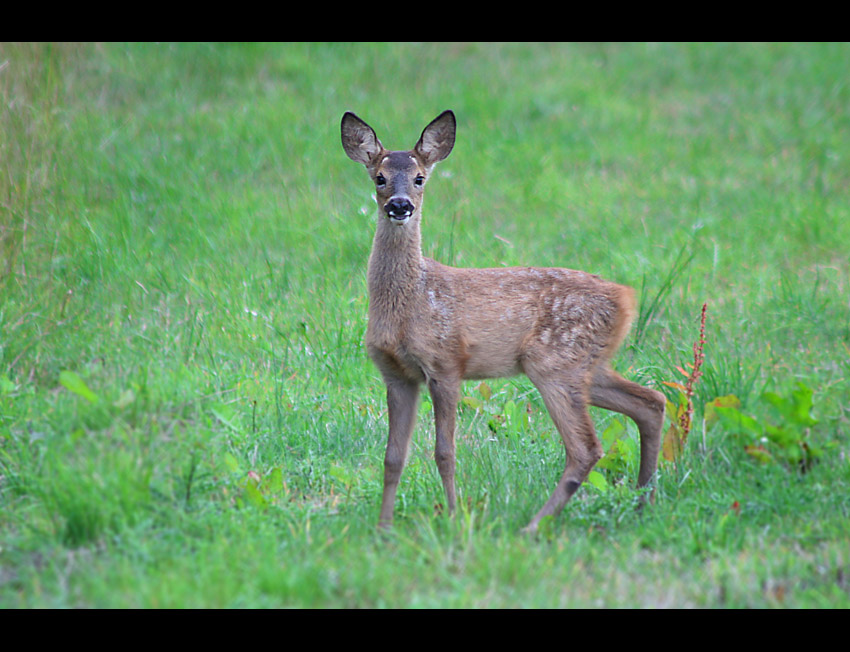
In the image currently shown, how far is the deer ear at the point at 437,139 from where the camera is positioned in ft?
17.1

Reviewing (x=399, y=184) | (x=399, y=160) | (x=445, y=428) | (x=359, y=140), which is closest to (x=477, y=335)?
(x=445, y=428)

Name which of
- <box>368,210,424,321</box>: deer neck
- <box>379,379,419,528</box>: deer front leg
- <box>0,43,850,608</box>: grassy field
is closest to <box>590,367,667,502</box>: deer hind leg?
<box>0,43,850,608</box>: grassy field

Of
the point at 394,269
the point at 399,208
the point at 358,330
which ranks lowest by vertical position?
the point at 358,330

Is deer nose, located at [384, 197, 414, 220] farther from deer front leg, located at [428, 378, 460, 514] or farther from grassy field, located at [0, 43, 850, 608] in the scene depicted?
grassy field, located at [0, 43, 850, 608]

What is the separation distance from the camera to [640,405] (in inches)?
200

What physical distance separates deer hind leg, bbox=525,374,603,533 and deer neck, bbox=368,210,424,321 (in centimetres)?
82

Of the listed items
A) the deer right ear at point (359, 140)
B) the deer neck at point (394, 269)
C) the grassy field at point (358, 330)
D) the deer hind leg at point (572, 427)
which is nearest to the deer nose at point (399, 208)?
the deer neck at point (394, 269)

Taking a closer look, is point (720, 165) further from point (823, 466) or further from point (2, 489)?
point (2, 489)

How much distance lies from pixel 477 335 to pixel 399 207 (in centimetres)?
79

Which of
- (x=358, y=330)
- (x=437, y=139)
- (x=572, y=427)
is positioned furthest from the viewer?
(x=358, y=330)

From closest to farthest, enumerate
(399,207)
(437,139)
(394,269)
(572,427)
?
(399,207), (572,427), (394,269), (437,139)

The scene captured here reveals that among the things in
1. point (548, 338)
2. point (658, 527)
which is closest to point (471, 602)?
point (658, 527)

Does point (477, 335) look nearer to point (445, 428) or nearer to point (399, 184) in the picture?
point (445, 428)

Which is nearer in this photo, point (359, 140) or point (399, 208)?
point (399, 208)
